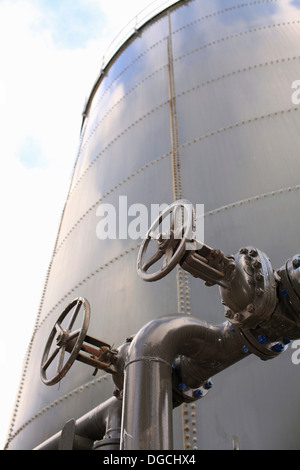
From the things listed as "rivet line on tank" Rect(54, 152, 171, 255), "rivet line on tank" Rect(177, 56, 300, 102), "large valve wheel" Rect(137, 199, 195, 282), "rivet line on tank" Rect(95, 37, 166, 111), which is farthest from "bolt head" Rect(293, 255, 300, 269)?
"rivet line on tank" Rect(95, 37, 166, 111)

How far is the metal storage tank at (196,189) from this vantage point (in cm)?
312

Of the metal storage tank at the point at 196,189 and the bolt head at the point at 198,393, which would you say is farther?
the metal storage tank at the point at 196,189

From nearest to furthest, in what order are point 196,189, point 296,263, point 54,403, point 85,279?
1. point 296,263
2. point 54,403
3. point 196,189
4. point 85,279

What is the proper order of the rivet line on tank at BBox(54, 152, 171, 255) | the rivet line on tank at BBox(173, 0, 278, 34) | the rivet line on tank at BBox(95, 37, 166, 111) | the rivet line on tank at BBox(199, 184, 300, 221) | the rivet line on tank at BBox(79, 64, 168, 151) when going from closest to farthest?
the rivet line on tank at BBox(199, 184, 300, 221) → the rivet line on tank at BBox(54, 152, 171, 255) → the rivet line on tank at BBox(79, 64, 168, 151) → the rivet line on tank at BBox(173, 0, 278, 34) → the rivet line on tank at BBox(95, 37, 166, 111)

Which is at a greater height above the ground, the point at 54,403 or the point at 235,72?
the point at 235,72

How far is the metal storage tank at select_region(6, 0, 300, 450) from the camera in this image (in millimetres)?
3125

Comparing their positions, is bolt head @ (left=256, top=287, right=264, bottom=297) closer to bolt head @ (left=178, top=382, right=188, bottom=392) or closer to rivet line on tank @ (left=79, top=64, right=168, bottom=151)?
bolt head @ (left=178, top=382, right=188, bottom=392)

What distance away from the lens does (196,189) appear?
4.60m

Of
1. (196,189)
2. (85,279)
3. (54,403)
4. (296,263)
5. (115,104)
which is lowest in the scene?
(296,263)

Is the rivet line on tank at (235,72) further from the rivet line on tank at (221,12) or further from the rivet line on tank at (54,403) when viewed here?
the rivet line on tank at (54,403)

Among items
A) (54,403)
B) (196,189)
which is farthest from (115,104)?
(54,403)

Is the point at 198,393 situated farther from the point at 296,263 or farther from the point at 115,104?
the point at 115,104

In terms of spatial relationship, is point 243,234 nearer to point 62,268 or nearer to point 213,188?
point 213,188

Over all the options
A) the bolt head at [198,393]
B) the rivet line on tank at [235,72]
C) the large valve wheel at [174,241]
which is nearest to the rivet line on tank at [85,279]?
the bolt head at [198,393]
